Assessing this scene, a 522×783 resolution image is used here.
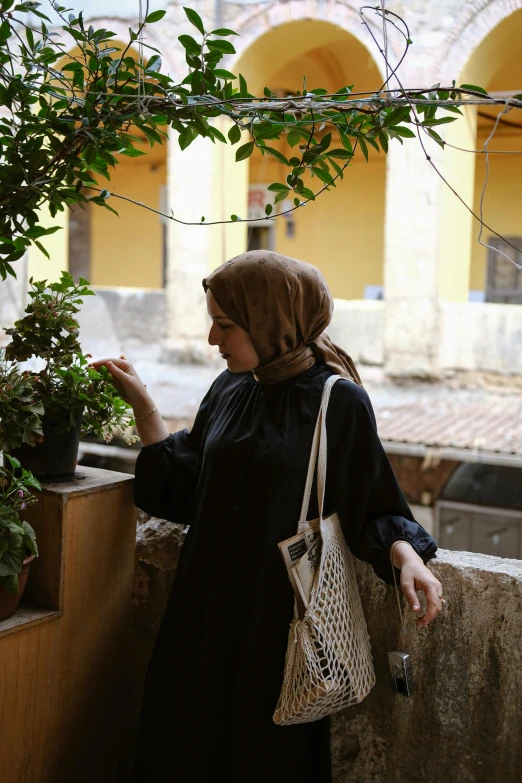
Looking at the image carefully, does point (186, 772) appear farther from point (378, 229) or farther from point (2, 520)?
point (378, 229)

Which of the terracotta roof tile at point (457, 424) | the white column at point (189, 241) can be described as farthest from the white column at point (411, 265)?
the white column at point (189, 241)

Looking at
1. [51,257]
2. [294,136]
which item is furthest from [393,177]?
[294,136]

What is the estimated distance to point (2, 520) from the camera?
1.81 metres

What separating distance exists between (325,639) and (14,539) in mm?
689

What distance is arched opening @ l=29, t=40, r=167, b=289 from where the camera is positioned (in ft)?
49.8

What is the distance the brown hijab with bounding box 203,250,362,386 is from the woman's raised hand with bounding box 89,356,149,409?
0.36 metres

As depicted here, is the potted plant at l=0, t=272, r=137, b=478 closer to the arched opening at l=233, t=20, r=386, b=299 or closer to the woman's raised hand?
the woman's raised hand

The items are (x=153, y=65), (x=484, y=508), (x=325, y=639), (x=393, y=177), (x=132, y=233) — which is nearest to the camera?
(x=325, y=639)

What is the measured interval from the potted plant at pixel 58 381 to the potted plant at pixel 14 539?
0.43 ft

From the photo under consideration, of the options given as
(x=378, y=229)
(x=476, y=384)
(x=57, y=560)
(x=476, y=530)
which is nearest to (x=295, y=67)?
(x=378, y=229)

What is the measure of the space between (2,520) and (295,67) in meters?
11.6

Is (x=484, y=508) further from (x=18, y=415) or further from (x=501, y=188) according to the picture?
(x=18, y=415)

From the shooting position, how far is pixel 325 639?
5.61ft

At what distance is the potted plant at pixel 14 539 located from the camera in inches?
70.8
